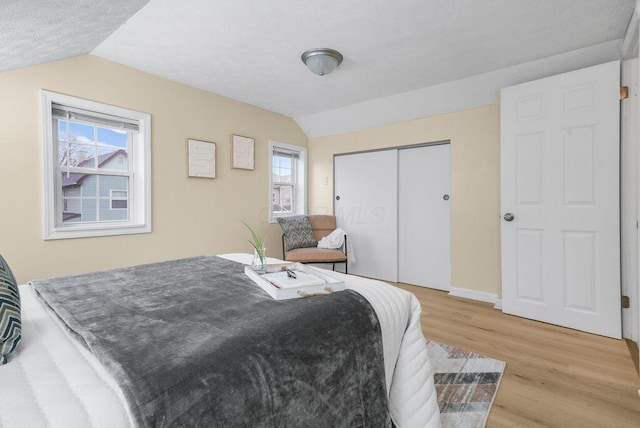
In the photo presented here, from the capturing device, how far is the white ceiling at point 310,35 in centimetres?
186

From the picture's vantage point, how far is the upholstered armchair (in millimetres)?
3691

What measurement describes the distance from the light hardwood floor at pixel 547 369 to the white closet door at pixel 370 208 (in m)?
1.26

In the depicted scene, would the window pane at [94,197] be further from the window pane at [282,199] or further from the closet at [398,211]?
the closet at [398,211]

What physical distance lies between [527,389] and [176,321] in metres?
1.91

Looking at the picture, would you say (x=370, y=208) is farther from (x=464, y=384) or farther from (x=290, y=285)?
(x=290, y=285)

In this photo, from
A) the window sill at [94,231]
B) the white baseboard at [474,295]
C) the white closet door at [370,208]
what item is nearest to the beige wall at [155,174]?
the window sill at [94,231]

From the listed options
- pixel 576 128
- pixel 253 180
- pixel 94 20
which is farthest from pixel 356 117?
pixel 94 20

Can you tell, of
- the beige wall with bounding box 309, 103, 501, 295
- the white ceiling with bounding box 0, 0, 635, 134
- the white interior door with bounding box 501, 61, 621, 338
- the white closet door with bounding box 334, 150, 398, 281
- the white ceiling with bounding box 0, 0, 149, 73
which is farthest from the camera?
the white closet door with bounding box 334, 150, 398, 281

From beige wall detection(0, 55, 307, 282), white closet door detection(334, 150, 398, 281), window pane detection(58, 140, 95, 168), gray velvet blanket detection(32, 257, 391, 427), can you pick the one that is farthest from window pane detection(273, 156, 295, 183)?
gray velvet blanket detection(32, 257, 391, 427)

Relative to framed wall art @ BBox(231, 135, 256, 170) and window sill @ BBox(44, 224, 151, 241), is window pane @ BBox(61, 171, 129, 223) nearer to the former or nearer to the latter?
window sill @ BBox(44, 224, 151, 241)

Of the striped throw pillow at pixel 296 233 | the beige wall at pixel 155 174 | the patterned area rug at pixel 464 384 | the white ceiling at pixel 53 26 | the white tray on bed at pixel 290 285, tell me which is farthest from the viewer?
the striped throw pillow at pixel 296 233

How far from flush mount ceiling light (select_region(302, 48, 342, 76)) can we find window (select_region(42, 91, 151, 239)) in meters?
1.66

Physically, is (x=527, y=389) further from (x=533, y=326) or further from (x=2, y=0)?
(x=2, y=0)

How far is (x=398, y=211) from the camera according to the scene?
404 cm
